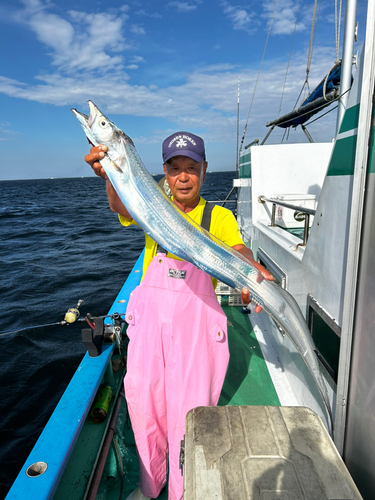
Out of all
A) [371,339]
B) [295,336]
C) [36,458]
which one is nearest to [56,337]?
[36,458]

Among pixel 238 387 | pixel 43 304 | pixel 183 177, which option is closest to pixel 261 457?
pixel 183 177

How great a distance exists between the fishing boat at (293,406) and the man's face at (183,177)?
1058 millimetres

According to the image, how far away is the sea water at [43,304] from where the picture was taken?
5629 mm

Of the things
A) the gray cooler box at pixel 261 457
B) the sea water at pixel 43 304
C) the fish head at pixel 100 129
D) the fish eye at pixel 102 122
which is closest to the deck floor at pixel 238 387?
the gray cooler box at pixel 261 457

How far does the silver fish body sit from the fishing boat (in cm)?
68

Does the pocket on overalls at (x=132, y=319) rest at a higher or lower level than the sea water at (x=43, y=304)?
higher

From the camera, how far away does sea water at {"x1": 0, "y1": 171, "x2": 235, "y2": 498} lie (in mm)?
5629

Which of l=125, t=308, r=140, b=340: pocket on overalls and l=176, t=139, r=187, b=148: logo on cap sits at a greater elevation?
l=176, t=139, r=187, b=148: logo on cap

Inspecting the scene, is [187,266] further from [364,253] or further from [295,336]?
[364,253]

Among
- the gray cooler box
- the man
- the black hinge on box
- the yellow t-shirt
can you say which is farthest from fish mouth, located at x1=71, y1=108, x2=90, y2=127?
the black hinge on box

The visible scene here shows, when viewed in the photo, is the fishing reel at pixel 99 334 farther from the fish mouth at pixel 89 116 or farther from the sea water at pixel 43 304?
the sea water at pixel 43 304

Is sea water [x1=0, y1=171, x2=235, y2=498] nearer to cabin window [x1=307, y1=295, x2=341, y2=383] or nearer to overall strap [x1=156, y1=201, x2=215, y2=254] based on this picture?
overall strap [x1=156, y1=201, x2=215, y2=254]

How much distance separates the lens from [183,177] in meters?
2.37

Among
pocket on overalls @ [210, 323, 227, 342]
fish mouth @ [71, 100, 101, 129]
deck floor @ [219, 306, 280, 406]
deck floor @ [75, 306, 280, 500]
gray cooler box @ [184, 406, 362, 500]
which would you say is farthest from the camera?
deck floor @ [219, 306, 280, 406]
